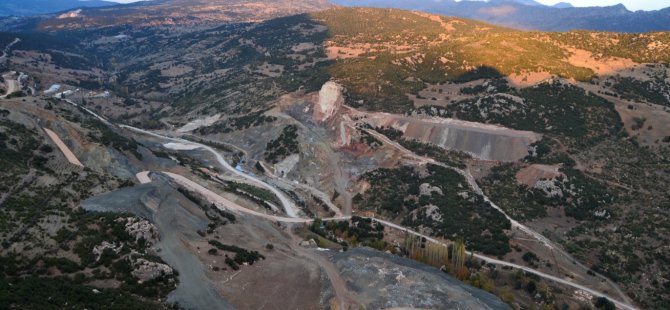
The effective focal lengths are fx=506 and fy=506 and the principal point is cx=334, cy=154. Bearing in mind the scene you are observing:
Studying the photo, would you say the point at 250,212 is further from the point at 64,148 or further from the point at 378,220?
the point at 64,148

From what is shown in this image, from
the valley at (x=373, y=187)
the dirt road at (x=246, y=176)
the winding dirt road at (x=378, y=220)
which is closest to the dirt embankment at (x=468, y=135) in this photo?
the valley at (x=373, y=187)

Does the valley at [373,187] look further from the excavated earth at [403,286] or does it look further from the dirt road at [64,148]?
the dirt road at [64,148]

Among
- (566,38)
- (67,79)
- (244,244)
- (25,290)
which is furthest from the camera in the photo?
(67,79)

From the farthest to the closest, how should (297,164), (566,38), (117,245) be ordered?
(566,38)
(297,164)
(117,245)

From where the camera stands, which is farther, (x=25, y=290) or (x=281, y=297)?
(x=281, y=297)

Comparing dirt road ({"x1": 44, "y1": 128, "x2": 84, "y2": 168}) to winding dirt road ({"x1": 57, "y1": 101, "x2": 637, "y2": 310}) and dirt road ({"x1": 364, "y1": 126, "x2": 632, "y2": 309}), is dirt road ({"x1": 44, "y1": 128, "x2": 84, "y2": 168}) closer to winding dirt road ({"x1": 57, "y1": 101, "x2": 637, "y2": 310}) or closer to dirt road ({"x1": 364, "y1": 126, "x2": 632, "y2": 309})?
winding dirt road ({"x1": 57, "y1": 101, "x2": 637, "y2": 310})

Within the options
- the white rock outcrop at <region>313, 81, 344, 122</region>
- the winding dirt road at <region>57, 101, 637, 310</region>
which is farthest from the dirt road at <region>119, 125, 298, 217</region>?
the white rock outcrop at <region>313, 81, 344, 122</region>

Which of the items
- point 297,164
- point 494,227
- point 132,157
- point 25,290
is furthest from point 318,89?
point 25,290

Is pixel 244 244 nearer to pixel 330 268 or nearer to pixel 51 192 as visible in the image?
pixel 330 268
